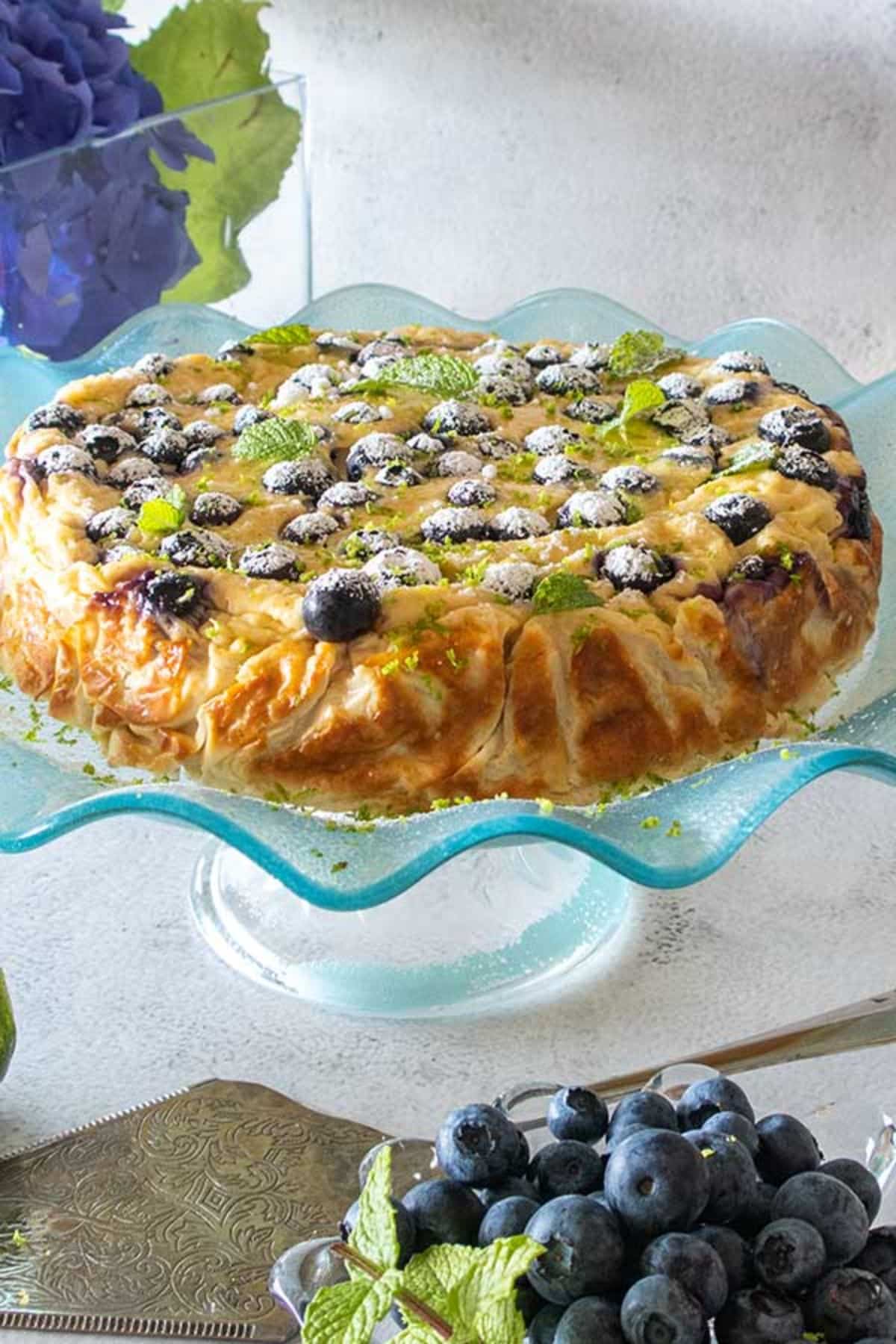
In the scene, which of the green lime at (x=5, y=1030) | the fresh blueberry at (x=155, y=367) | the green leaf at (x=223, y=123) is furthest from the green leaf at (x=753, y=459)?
the green leaf at (x=223, y=123)

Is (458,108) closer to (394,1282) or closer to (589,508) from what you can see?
(589,508)

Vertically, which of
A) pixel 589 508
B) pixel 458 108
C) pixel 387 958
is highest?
pixel 589 508

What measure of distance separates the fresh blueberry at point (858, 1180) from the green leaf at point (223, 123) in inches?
78.2

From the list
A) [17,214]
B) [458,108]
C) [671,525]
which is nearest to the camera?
[671,525]

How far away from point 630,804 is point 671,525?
0.38 m

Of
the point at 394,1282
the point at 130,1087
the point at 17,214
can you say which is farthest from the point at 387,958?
the point at 17,214

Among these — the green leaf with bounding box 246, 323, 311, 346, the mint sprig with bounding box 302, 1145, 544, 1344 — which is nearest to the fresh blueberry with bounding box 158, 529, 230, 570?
the green leaf with bounding box 246, 323, 311, 346

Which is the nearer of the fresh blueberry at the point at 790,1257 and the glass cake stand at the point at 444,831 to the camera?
the fresh blueberry at the point at 790,1257

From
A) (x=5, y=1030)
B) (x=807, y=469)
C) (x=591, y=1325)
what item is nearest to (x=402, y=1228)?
(x=591, y=1325)

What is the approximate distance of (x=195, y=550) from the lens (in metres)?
1.83

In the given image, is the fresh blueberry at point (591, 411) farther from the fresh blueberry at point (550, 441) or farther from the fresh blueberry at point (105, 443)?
the fresh blueberry at point (105, 443)

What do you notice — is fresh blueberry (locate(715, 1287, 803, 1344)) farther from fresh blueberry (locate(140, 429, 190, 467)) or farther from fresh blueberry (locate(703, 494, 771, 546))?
fresh blueberry (locate(140, 429, 190, 467))

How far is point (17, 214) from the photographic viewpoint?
2742 mm

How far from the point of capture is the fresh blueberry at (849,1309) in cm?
128
